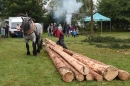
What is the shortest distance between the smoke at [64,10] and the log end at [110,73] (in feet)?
155

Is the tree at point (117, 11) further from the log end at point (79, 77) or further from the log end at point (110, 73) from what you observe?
the log end at point (79, 77)

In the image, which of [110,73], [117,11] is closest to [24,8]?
[117,11]

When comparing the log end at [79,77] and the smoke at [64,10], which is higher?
the smoke at [64,10]

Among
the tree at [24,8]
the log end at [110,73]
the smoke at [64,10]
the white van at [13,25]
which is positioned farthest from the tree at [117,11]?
the log end at [110,73]

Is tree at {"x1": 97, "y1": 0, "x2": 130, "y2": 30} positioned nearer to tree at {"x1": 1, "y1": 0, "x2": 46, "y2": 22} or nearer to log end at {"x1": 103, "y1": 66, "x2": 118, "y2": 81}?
tree at {"x1": 1, "y1": 0, "x2": 46, "y2": 22}

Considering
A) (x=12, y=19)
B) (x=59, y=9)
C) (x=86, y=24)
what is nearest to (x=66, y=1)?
(x=59, y=9)

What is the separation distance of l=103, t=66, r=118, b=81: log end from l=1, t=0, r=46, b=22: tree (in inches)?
1547

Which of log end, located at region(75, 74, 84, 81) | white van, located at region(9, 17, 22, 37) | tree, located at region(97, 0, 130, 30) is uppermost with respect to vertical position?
tree, located at region(97, 0, 130, 30)

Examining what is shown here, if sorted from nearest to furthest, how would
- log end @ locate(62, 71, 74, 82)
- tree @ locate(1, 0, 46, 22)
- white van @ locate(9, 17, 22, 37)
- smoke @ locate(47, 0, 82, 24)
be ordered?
log end @ locate(62, 71, 74, 82) → white van @ locate(9, 17, 22, 37) → tree @ locate(1, 0, 46, 22) → smoke @ locate(47, 0, 82, 24)

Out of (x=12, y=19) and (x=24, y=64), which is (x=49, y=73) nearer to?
(x=24, y=64)

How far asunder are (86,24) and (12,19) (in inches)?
852

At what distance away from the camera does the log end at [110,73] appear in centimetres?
814

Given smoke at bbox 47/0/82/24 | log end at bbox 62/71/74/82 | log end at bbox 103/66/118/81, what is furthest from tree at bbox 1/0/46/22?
log end at bbox 103/66/118/81

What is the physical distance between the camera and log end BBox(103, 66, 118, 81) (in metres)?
8.14
